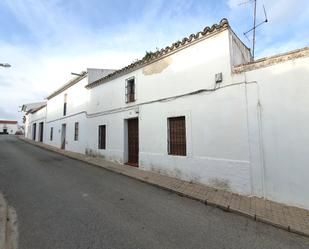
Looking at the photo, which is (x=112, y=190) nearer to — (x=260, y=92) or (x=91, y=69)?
(x=260, y=92)

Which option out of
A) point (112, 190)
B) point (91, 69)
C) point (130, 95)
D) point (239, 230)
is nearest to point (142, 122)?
point (130, 95)

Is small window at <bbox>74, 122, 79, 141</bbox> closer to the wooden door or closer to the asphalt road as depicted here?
the wooden door

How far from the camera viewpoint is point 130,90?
1048 centimetres

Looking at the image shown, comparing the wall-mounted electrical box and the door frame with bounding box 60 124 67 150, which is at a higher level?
the wall-mounted electrical box

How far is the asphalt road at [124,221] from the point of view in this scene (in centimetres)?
360

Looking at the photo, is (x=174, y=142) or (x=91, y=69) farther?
(x=91, y=69)

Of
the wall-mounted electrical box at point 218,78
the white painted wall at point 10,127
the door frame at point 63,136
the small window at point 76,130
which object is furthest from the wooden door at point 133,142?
the white painted wall at point 10,127

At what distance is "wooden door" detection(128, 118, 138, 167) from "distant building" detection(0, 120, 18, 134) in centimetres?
6426

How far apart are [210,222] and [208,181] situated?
96.4 inches

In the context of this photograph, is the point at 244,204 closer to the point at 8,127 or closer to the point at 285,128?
the point at 285,128

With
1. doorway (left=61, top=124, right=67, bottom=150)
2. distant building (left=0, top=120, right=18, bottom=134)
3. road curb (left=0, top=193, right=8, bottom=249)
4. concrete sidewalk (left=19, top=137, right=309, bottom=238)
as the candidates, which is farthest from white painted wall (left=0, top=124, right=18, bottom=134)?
concrete sidewalk (left=19, top=137, right=309, bottom=238)

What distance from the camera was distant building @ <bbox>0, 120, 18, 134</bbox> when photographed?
61.9 metres

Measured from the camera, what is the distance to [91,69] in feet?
48.4

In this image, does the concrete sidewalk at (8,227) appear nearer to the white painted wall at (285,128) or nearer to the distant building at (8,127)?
the white painted wall at (285,128)
